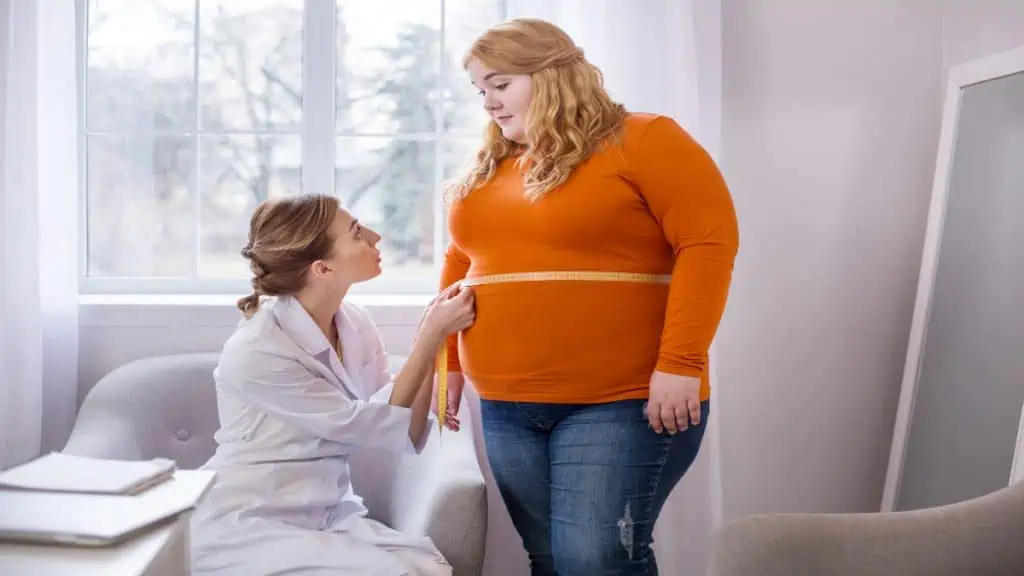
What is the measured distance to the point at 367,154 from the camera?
265 centimetres

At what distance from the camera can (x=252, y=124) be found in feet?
8.61

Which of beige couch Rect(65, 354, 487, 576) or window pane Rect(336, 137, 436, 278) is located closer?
beige couch Rect(65, 354, 487, 576)

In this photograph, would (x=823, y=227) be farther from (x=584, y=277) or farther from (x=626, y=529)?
(x=626, y=529)

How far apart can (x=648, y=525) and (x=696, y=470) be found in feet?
2.78

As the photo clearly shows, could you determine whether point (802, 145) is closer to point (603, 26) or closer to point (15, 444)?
point (603, 26)

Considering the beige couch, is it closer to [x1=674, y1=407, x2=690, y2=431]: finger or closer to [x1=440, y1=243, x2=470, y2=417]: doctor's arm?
[x1=440, y1=243, x2=470, y2=417]: doctor's arm

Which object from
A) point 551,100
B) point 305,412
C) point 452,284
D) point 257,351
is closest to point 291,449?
point 305,412

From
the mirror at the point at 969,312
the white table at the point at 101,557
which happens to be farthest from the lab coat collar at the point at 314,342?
the mirror at the point at 969,312

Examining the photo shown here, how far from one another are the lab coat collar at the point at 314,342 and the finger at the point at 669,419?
25.1 inches

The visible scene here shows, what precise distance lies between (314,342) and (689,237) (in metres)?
0.71

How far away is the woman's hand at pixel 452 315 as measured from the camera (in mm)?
1642

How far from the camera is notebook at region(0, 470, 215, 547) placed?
1.09 meters

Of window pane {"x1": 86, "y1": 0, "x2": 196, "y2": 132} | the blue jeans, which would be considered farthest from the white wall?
window pane {"x1": 86, "y1": 0, "x2": 196, "y2": 132}

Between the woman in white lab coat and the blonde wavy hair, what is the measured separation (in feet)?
0.92
